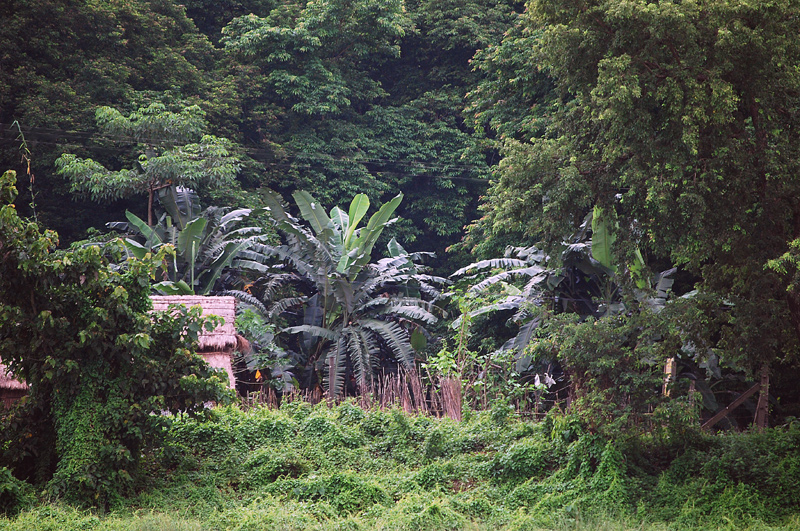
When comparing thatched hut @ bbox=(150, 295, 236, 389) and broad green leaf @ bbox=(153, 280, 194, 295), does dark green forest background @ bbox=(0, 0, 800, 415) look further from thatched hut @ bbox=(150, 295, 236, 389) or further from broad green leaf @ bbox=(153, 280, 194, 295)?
thatched hut @ bbox=(150, 295, 236, 389)

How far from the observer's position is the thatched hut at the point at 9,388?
353 inches

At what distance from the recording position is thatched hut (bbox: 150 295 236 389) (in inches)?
416

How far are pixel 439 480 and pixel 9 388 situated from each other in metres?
5.31

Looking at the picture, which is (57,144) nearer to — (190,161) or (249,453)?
(190,161)

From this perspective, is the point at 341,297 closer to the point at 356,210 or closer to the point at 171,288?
the point at 356,210

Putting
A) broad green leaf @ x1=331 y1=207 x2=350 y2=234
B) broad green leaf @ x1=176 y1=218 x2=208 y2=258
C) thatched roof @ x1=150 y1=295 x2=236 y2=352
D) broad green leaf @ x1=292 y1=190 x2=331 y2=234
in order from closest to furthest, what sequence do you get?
thatched roof @ x1=150 y1=295 x2=236 y2=352, broad green leaf @ x1=176 y1=218 x2=208 y2=258, broad green leaf @ x1=292 y1=190 x2=331 y2=234, broad green leaf @ x1=331 y1=207 x2=350 y2=234

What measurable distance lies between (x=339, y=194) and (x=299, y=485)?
14304 millimetres

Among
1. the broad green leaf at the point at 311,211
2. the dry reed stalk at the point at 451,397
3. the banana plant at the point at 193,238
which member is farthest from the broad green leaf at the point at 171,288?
the dry reed stalk at the point at 451,397

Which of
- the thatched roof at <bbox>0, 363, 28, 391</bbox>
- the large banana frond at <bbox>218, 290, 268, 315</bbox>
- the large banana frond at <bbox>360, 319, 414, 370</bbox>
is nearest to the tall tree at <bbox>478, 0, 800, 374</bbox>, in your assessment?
the thatched roof at <bbox>0, 363, 28, 391</bbox>

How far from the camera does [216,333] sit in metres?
10.6

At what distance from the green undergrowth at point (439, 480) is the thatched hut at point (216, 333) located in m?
1.17

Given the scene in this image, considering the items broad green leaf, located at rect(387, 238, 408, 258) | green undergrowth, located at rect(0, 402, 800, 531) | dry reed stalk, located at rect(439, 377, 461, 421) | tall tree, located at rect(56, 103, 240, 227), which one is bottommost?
green undergrowth, located at rect(0, 402, 800, 531)

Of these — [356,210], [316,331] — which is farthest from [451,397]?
[356,210]

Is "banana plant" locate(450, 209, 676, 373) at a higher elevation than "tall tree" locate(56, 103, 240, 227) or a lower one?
lower
